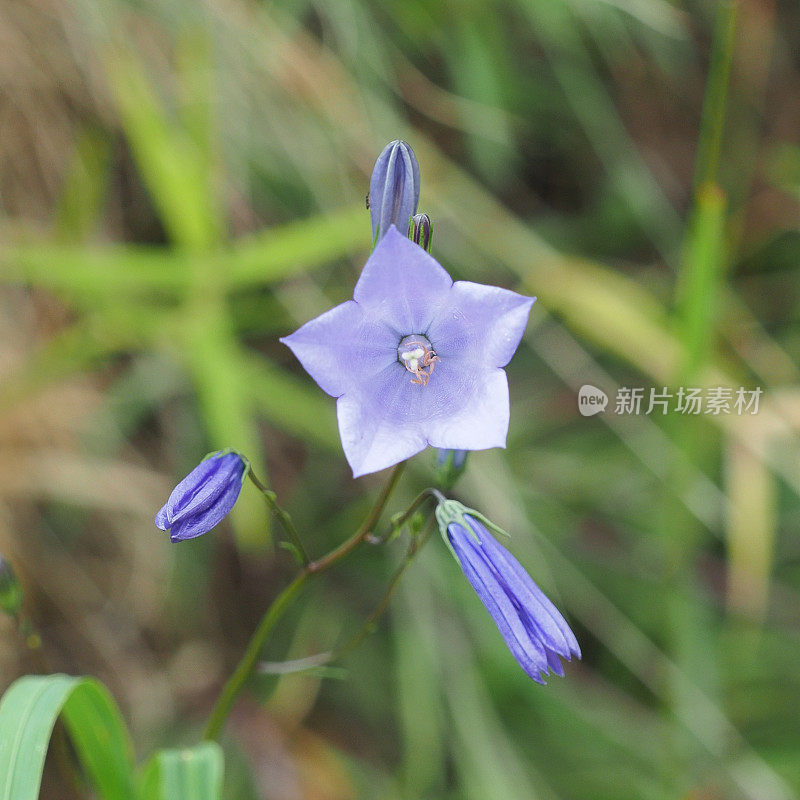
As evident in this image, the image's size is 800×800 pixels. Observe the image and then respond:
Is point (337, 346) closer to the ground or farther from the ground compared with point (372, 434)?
farther from the ground

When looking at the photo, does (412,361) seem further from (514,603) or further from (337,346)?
(514,603)

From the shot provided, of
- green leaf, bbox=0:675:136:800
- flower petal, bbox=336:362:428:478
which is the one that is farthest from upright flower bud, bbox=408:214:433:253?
green leaf, bbox=0:675:136:800

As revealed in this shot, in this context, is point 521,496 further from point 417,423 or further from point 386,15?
point 386,15

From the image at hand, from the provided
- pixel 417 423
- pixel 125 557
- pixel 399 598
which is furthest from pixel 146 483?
pixel 417 423

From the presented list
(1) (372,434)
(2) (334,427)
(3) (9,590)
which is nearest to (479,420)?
(1) (372,434)

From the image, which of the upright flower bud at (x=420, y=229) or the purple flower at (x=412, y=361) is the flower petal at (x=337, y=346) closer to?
the purple flower at (x=412, y=361)

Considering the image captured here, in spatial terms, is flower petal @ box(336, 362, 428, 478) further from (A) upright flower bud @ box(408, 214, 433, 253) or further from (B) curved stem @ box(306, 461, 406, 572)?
(A) upright flower bud @ box(408, 214, 433, 253)

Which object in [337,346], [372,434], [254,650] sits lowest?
[254,650]
